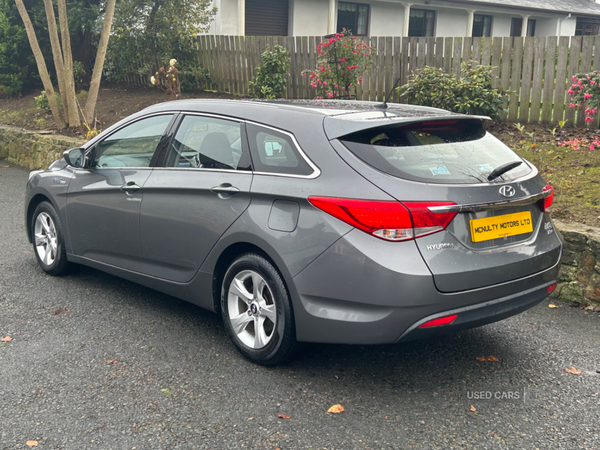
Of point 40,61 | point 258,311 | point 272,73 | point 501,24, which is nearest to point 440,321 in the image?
point 258,311

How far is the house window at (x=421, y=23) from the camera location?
26.2 m

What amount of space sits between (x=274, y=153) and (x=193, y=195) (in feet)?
2.23

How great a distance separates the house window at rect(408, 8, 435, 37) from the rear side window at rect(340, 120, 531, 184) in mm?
24073

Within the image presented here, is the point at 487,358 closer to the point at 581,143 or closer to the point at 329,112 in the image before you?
the point at 329,112

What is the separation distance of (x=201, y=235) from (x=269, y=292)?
0.63m

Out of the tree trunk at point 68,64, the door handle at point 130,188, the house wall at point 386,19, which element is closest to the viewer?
the door handle at point 130,188

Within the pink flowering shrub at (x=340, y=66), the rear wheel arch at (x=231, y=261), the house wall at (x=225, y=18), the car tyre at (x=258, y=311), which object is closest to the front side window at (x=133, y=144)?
the rear wheel arch at (x=231, y=261)

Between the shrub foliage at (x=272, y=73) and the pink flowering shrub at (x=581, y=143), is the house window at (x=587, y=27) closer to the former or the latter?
the shrub foliage at (x=272, y=73)

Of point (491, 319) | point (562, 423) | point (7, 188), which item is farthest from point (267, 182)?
point (7, 188)

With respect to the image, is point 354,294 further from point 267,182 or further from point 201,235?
point 201,235

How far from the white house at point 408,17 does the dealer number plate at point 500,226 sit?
56.3 ft

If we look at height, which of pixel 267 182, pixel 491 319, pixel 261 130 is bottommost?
pixel 491 319

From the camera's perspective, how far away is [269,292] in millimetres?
3656

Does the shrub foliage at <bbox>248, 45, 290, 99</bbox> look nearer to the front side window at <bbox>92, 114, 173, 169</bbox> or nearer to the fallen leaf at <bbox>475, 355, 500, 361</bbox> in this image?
the front side window at <bbox>92, 114, 173, 169</bbox>
